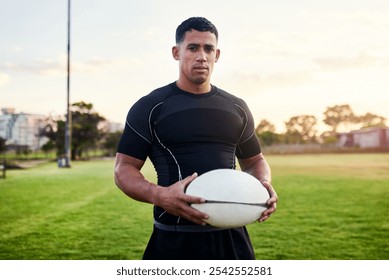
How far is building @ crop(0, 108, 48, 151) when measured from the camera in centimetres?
448

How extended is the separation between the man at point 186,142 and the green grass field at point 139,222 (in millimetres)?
1644

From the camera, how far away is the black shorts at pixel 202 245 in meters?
1.43

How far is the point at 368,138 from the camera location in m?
8.02

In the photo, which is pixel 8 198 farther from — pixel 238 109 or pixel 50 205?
pixel 238 109

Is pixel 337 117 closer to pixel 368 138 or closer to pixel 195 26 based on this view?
pixel 368 138

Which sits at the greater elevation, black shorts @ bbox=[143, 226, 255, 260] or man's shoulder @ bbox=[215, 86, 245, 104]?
man's shoulder @ bbox=[215, 86, 245, 104]

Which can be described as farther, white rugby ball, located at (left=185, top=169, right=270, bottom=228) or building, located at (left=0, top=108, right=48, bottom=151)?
building, located at (left=0, top=108, right=48, bottom=151)

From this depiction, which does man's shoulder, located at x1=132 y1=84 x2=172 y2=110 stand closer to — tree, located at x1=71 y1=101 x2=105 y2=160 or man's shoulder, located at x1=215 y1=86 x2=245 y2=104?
man's shoulder, located at x1=215 y1=86 x2=245 y2=104

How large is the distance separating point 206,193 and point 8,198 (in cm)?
533

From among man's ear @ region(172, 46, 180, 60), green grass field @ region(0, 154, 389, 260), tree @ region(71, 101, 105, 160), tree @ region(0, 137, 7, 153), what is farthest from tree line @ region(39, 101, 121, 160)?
man's ear @ region(172, 46, 180, 60)

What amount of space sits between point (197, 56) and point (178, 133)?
27cm
